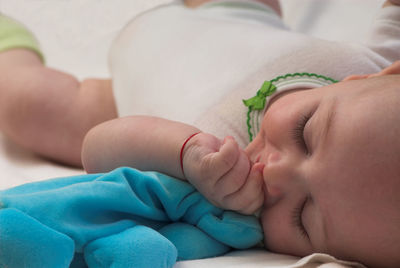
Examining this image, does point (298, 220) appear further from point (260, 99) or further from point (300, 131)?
Result: point (260, 99)

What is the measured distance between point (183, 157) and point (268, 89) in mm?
284

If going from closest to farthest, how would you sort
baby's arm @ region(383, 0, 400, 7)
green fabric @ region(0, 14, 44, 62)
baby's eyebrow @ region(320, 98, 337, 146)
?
baby's eyebrow @ region(320, 98, 337, 146)
baby's arm @ region(383, 0, 400, 7)
green fabric @ region(0, 14, 44, 62)

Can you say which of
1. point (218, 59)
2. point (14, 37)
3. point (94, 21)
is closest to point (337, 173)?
point (218, 59)

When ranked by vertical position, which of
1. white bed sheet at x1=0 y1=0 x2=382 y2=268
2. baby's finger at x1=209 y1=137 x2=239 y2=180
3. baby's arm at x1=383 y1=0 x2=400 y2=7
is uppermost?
baby's arm at x1=383 y1=0 x2=400 y2=7

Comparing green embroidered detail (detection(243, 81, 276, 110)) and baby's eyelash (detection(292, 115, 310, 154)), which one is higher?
baby's eyelash (detection(292, 115, 310, 154))

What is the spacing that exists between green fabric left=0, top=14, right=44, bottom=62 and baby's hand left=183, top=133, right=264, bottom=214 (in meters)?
0.93

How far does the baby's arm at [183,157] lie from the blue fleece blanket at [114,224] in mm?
30

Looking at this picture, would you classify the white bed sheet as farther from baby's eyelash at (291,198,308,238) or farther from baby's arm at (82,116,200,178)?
baby's eyelash at (291,198,308,238)

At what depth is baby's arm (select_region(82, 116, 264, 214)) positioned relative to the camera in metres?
0.81

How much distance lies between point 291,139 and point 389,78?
0.58ft

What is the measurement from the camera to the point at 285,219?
2.69 ft

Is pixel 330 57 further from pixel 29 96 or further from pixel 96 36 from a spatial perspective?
pixel 96 36

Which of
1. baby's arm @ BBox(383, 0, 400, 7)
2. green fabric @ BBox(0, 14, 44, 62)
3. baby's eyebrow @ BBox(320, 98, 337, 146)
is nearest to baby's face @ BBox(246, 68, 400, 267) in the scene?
baby's eyebrow @ BBox(320, 98, 337, 146)

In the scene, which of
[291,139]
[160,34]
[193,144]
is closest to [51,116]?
[160,34]
